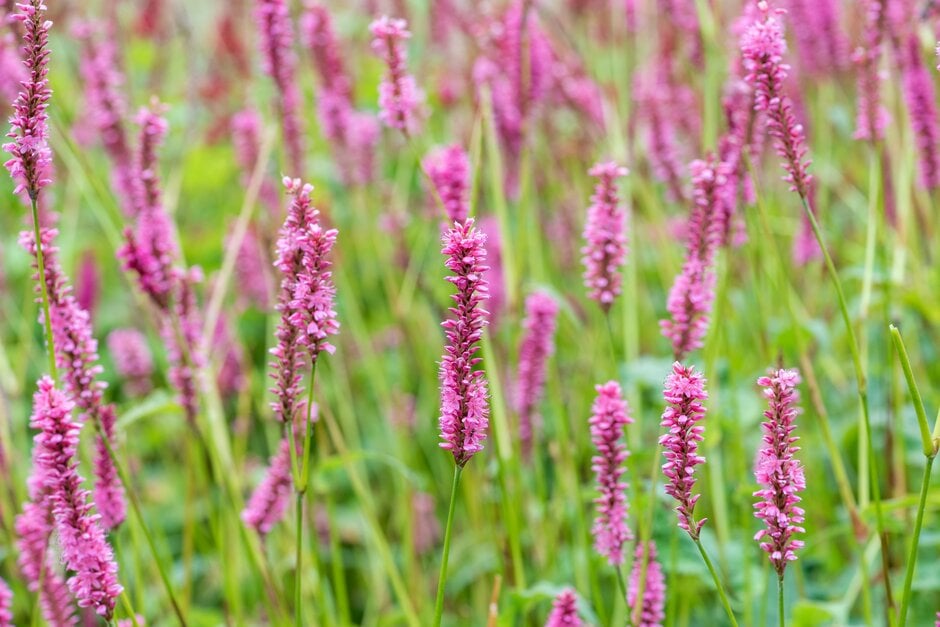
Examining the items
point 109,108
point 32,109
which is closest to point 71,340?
point 32,109

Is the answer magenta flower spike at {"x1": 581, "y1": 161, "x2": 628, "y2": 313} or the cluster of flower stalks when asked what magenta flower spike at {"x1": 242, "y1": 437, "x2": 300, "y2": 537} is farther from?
magenta flower spike at {"x1": 581, "y1": 161, "x2": 628, "y2": 313}

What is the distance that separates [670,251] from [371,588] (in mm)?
A: 934

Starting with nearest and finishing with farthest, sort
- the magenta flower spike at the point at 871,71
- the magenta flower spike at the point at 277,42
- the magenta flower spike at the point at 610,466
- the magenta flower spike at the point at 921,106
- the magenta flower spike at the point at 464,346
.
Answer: the magenta flower spike at the point at 464,346 < the magenta flower spike at the point at 610,466 < the magenta flower spike at the point at 871,71 < the magenta flower spike at the point at 277,42 < the magenta flower spike at the point at 921,106

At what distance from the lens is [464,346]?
0.86 metres

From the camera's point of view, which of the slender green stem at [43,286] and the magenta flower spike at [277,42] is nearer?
the slender green stem at [43,286]

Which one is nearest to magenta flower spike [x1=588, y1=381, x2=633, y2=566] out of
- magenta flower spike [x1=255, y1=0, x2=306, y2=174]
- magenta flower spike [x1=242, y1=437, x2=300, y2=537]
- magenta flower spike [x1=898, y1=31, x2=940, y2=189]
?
magenta flower spike [x1=242, y1=437, x2=300, y2=537]

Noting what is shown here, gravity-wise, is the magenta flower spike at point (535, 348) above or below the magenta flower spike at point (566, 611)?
above

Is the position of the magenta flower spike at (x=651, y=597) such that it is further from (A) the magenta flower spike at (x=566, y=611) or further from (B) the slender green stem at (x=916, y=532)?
(B) the slender green stem at (x=916, y=532)

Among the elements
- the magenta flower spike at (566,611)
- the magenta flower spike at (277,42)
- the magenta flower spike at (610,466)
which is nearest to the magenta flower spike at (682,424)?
the magenta flower spike at (610,466)

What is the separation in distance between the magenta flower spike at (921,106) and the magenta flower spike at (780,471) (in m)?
0.98

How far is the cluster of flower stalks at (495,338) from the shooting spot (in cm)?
100

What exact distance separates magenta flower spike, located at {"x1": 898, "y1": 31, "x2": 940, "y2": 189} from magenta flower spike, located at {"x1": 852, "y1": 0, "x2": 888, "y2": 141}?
0.54 feet

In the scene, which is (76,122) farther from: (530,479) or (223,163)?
(530,479)

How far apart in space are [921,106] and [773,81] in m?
0.79
